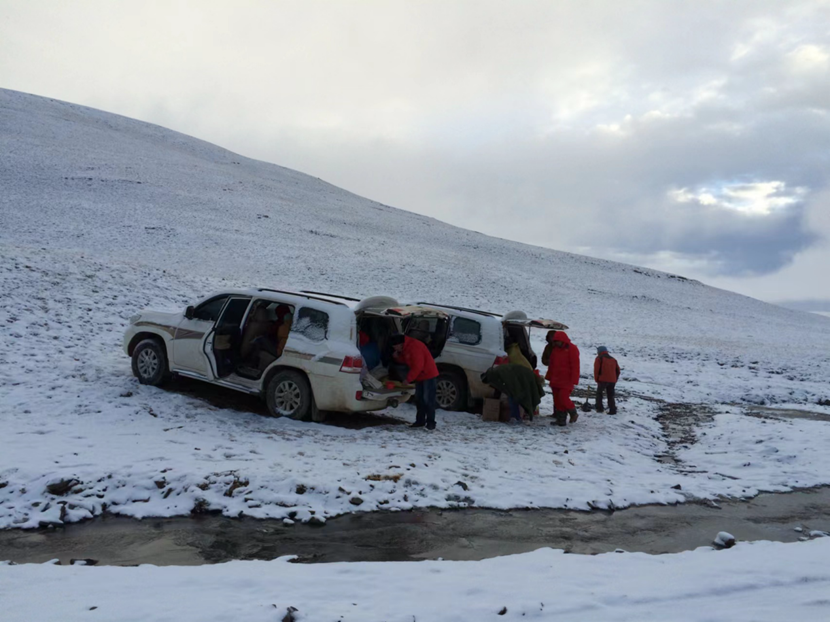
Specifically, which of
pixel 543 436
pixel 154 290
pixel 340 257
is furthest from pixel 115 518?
pixel 340 257

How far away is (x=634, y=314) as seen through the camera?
39.0m

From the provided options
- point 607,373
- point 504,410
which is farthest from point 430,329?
point 607,373

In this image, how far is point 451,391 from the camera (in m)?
11.4

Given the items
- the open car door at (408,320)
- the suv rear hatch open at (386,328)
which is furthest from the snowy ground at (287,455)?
the open car door at (408,320)

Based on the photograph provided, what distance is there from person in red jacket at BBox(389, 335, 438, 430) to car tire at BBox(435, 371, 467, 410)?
1.21 metres

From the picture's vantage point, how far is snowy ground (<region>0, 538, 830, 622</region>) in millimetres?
3998

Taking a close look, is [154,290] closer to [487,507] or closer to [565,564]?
[487,507]

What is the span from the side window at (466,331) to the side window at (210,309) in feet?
13.0

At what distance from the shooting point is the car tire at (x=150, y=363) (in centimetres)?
1022

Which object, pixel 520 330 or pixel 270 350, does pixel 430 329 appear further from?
pixel 270 350

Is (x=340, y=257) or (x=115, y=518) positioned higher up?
(x=340, y=257)

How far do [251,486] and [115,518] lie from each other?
4.13 ft

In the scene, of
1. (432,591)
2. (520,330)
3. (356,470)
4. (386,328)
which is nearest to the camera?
(432,591)

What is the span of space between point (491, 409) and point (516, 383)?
0.69 meters
